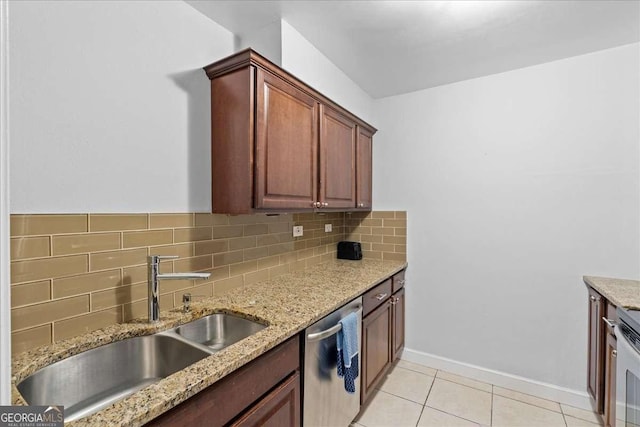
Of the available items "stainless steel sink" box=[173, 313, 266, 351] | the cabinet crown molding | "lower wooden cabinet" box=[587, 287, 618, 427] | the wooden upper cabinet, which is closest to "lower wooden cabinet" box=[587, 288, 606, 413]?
"lower wooden cabinet" box=[587, 287, 618, 427]

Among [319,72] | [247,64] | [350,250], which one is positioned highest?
[319,72]

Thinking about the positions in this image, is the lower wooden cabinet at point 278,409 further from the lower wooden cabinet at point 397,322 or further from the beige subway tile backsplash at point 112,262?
the lower wooden cabinet at point 397,322

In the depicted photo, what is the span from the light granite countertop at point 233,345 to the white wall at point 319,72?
1.31 metres

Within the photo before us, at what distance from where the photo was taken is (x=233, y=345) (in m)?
1.08

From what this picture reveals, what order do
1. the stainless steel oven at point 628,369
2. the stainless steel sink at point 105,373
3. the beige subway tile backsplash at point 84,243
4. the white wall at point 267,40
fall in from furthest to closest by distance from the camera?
the white wall at point 267,40, the stainless steel oven at point 628,369, the beige subway tile backsplash at point 84,243, the stainless steel sink at point 105,373

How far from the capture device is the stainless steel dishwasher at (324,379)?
1.38 m

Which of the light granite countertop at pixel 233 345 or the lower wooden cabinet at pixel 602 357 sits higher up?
the light granite countertop at pixel 233 345

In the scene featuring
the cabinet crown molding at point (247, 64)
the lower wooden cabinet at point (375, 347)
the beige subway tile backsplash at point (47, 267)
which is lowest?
the lower wooden cabinet at point (375, 347)

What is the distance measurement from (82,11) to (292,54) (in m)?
1.00

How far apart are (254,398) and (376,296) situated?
1.21 m

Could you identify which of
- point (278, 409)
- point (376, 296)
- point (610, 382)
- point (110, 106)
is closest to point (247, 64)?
point (110, 106)

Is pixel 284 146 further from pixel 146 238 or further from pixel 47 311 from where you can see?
pixel 47 311

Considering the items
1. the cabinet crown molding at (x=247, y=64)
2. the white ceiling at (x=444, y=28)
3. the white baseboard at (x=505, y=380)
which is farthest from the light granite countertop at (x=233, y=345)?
the white ceiling at (x=444, y=28)

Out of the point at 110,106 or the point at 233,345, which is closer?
the point at 233,345
